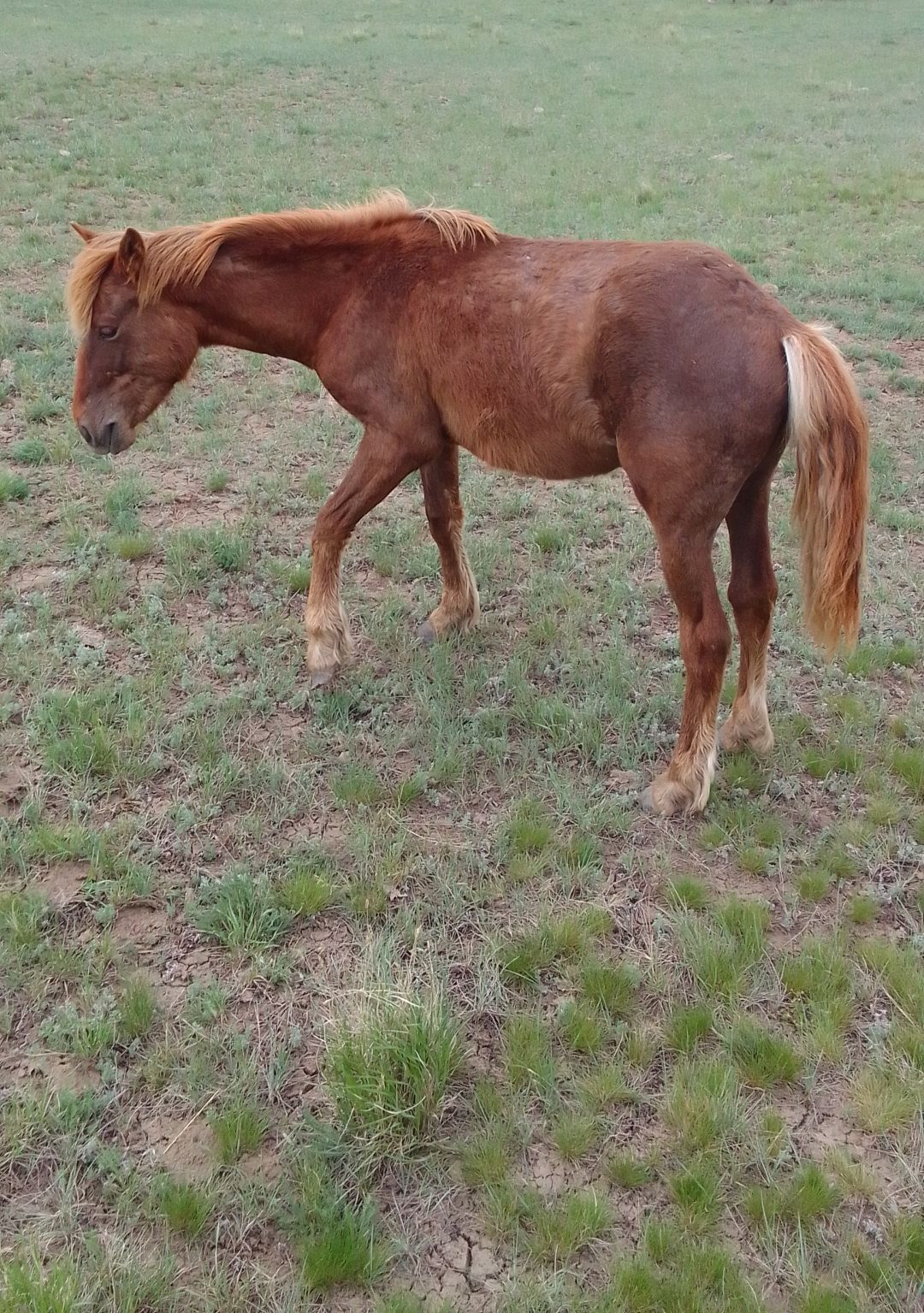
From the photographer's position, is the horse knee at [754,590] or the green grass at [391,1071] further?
the horse knee at [754,590]

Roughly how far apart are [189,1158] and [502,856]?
5.01 ft

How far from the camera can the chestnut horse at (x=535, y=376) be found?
11.1 feet

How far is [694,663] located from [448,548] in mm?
1639

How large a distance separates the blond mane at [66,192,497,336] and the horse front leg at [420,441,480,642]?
3.41 ft

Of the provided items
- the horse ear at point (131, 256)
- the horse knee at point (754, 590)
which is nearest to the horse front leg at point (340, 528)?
the horse ear at point (131, 256)

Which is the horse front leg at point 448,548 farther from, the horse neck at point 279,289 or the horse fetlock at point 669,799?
the horse fetlock at point 669,799

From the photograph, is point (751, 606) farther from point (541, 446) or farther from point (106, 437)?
point (106, 437)

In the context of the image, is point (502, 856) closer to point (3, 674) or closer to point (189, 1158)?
point (189, 1158)

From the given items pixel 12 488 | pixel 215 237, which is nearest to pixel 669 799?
pixel 215 237

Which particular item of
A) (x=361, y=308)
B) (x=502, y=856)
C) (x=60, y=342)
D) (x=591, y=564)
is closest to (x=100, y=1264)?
(x=502, y=856)

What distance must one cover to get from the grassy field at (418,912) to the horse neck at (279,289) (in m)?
1.47

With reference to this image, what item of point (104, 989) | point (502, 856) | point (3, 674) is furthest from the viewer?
point (3, 674)

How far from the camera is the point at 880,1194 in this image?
2465 mm

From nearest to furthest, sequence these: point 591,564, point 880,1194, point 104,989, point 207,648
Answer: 1. point 880,1194
2. point 104,989
3. point 207,648
4. point 591,564
